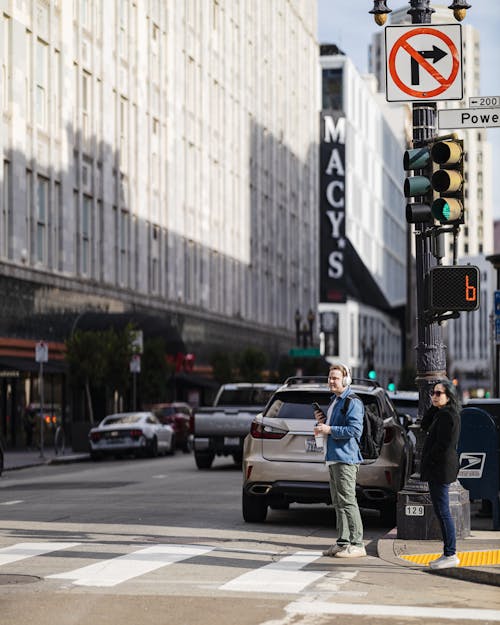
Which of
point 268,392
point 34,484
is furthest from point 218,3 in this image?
point 34,484

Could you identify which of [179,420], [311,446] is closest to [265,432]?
[311,446]

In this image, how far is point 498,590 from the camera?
421 inches

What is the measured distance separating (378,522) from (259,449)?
2.21m

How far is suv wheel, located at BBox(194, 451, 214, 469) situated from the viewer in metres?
30.0

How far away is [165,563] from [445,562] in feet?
8.10

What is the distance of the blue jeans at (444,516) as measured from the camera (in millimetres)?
11828

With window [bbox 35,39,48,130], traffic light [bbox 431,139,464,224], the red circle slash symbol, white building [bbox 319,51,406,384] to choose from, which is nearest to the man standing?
traffic light [bbox 431,139,464,224]

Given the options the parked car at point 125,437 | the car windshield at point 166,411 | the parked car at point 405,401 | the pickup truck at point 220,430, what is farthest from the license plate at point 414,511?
the car windshield at point 166,411

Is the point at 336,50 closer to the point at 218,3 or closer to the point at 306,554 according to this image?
the point at 218,3

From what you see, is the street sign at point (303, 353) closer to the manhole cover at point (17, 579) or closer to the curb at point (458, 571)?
the curb at point (458, 571)

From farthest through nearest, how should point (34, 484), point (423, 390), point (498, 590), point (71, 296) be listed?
point (71, 296), point (34, 484), point (423, 390), point (498, 590)

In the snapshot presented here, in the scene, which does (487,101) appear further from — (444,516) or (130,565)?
(130,565)

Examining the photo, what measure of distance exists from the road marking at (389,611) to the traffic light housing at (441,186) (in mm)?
4746

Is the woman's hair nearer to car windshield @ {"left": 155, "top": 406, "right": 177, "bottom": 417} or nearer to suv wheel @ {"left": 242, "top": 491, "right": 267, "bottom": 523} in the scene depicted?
suv wheel @ {"left": 242, "top": 491, "right": 267, "bottom": 523}
